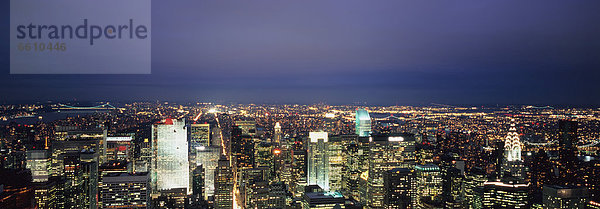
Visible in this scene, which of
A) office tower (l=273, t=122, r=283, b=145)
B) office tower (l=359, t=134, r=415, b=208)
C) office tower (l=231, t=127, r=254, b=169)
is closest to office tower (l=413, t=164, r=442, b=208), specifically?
office tower (l=359, t=134, r=415, b=208)

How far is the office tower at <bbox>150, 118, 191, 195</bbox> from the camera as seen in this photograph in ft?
74.8

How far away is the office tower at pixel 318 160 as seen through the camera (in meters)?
22.3

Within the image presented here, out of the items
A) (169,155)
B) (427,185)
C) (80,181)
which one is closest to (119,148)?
(169,155)

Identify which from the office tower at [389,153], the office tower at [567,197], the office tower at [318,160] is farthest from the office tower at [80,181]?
the office tower at [567,197]

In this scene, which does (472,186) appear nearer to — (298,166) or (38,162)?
(298,166)

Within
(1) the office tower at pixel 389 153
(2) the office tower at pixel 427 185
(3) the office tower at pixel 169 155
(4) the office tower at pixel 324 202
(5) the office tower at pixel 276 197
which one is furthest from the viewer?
(3) the office tower at pixel 169 155

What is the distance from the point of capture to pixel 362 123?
945 inches

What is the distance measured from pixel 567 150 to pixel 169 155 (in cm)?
1819

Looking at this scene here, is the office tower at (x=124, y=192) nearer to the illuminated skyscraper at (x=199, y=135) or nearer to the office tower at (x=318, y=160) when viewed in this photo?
the office tower at (x=318, y=160)

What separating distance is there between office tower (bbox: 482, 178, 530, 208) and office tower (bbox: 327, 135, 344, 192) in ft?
25.6

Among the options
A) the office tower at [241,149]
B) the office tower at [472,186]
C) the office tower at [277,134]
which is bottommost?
the office tower at [472,186]

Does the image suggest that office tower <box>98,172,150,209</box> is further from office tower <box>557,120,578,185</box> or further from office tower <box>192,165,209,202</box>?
office tower <box>557,120,578,185</box>

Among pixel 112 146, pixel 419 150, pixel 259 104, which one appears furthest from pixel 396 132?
pixel 112 146

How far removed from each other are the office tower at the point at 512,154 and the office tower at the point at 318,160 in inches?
320
